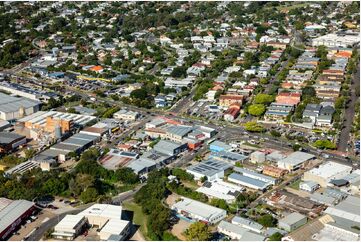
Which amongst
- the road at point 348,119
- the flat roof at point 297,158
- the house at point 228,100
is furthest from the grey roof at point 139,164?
the house at point 228,100

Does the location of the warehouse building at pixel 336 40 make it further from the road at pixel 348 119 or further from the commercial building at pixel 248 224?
the commercial building at pixel 248 224

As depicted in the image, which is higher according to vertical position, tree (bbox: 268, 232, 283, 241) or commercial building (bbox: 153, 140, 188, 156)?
tree (bbox: 268, 232, 283, 241)

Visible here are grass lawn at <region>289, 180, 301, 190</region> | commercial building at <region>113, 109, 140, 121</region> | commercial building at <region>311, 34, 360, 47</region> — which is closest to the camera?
grass lawn at <region>289, 180, 301, 190</region>

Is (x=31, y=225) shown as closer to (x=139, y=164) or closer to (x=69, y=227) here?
(x=69, y=227)

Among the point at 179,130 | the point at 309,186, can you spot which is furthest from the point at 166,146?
the point at 309,186

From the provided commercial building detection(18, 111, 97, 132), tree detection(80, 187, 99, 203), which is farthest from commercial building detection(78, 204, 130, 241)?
commercial building detection(18, 111, 97, 132)

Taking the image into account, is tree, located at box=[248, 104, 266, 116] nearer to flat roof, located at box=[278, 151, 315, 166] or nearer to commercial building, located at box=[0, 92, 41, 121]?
flat roof, located at box=[278, 151, 315, 166]
